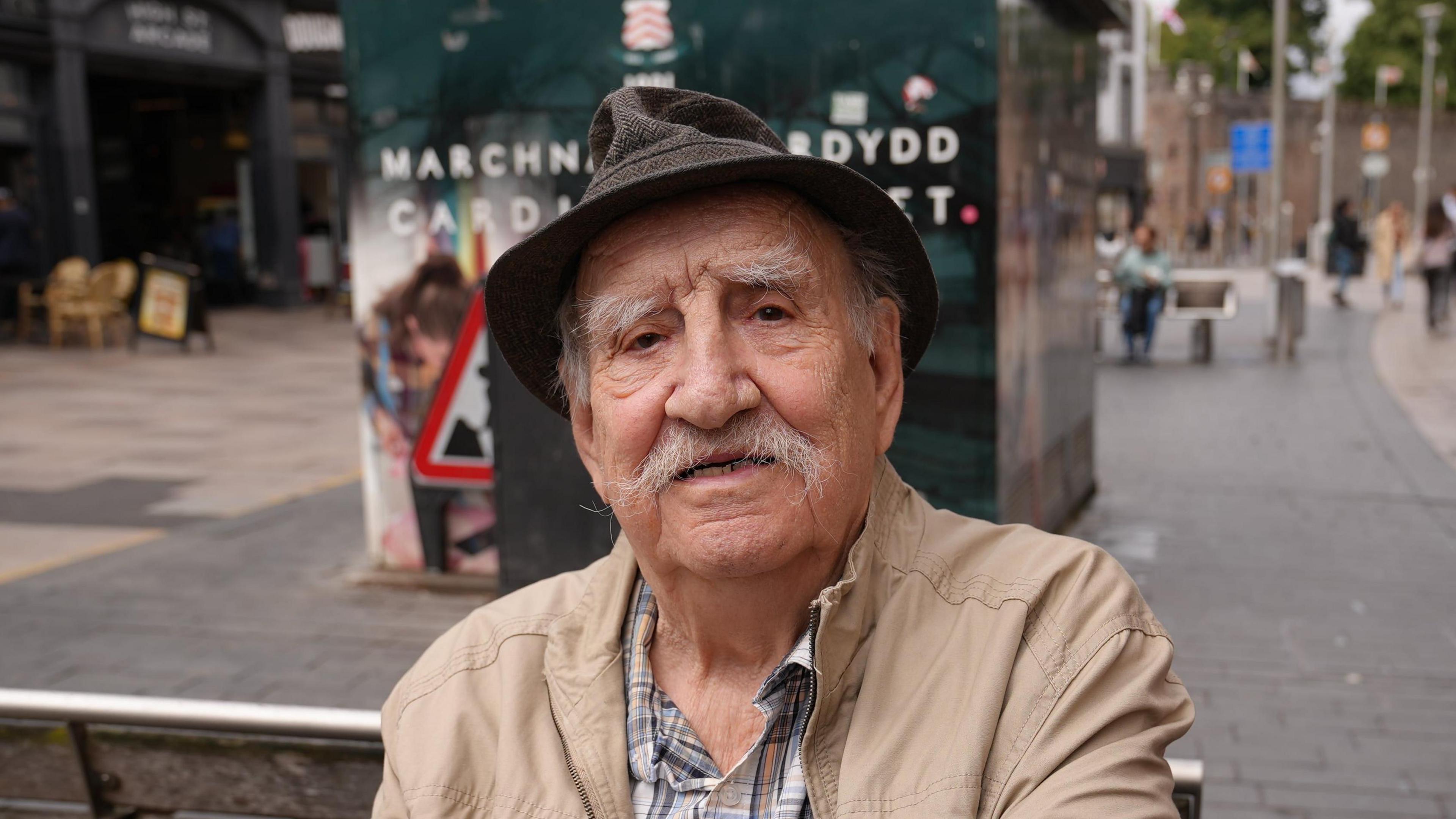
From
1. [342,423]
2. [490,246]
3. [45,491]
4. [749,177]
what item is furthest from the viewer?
[342,423]

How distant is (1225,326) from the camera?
62.1 feet

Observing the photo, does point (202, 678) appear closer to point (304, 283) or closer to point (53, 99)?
point (53, 99)

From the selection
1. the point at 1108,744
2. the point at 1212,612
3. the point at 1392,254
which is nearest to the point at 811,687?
the point at 1108,744

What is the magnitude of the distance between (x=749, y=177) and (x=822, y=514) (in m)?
0.42

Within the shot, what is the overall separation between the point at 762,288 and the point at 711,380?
0.49ft

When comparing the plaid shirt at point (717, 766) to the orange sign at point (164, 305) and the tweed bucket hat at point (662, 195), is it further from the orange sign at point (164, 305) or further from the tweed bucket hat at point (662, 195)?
the orange sign at point (164, 305)

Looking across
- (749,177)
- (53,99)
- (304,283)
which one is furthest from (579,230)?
(304,283)

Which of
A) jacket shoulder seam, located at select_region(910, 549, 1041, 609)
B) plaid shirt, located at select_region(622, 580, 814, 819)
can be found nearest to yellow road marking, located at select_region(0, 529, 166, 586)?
plaid shirt, located at select_region(622, 580, 814, 819)

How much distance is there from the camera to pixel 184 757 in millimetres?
2322

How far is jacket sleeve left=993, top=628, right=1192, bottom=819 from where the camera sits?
1406 mm

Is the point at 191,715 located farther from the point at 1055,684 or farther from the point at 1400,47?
the point at 1400,47

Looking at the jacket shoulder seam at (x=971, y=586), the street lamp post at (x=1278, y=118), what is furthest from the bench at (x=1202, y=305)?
the jacket shoulder seam at (x=971, y=586)

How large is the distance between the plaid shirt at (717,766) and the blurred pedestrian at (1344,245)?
23823 millimetres

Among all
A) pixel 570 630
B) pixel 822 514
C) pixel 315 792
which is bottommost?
pixel 315 792
